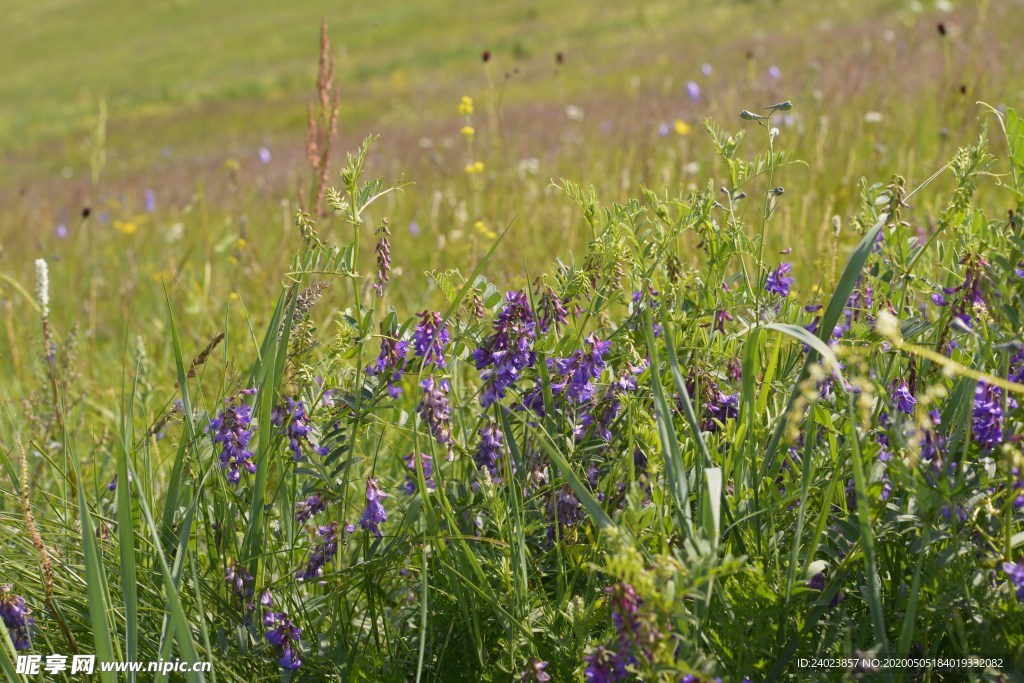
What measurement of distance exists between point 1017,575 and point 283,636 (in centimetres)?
105

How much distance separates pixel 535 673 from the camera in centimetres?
126

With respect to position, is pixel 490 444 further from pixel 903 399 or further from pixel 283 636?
pixel 903 399

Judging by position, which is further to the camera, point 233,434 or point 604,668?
point 233,434

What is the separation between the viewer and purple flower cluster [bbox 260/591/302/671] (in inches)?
53.8

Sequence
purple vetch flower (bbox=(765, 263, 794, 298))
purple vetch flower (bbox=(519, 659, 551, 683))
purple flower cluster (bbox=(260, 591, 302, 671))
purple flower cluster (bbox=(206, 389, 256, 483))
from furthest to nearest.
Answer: purple vetch flower (bbox=(765, 263, 794, 298)), purple flower cluster (bbox=(206, 389, 256, 483)), purple flower cluster (bbox=(260, 591, 302, 671)), purple vetch flower (bbox=(519, 659, 551, 683))

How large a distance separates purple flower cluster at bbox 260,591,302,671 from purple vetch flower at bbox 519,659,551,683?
14.7 inches

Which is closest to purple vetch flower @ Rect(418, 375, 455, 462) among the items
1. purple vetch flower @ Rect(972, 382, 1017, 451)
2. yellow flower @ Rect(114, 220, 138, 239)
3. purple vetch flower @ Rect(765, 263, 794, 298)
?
purple vetch flower @ Rect(765, 263, 794, 298)

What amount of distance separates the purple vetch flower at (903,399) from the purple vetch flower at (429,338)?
2.46ft

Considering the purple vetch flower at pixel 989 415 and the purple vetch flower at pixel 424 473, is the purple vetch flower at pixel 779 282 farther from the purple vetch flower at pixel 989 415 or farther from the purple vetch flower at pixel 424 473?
the purple vetch flower at pixel 424 473

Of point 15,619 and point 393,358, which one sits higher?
point 393,358

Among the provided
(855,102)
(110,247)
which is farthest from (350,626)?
(855,102)

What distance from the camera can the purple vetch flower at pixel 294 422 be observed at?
147 centimetres

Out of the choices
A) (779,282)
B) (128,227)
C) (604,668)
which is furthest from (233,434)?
(128,227)

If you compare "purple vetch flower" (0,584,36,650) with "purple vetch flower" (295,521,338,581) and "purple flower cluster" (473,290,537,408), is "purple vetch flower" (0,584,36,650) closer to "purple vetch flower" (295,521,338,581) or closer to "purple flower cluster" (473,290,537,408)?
"purple vetch flower" (295,521,338,581)
